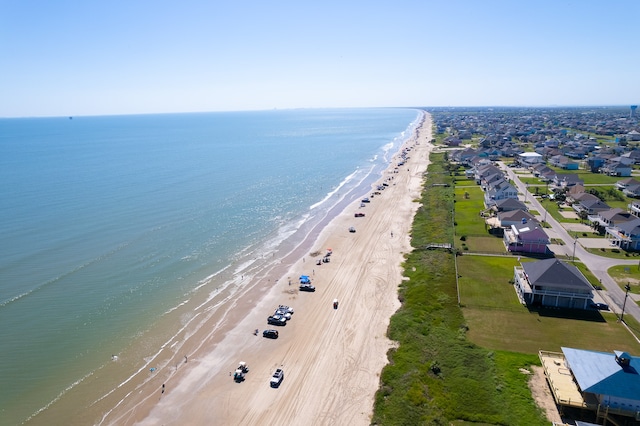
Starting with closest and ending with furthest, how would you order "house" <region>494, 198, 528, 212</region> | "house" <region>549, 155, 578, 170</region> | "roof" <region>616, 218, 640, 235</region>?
"roof" <region>616, 218, 640, 235</region> → "house" <region>494, 198, 528, 212</region> → "house" <region>549, 155, 578, 170</region>

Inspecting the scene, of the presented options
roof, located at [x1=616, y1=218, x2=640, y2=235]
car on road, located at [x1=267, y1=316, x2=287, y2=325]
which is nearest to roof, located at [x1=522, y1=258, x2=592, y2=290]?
roof, located at [x1=616, y1=218, x2=640, y2=235]

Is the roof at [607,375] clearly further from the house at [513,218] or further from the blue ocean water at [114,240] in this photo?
the blue ocean water at [114,240]

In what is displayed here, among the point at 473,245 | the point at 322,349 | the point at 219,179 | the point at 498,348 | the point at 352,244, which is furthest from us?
the point at 219,179

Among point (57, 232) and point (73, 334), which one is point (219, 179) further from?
point (73, 334)

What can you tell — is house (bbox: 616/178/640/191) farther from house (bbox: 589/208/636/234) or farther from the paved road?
house (bbox: 589/208/636/234)

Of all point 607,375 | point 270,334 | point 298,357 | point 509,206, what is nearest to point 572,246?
point 509,206

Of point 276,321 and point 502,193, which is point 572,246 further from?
point 276,321

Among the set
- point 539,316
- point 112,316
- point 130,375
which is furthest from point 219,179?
point 539,316
